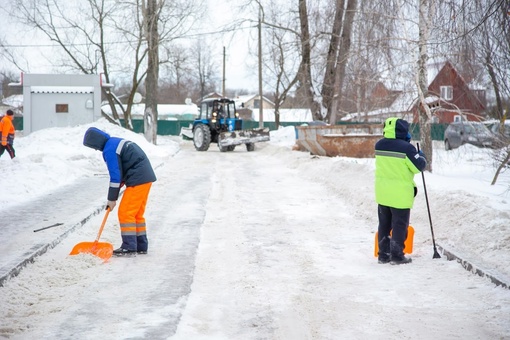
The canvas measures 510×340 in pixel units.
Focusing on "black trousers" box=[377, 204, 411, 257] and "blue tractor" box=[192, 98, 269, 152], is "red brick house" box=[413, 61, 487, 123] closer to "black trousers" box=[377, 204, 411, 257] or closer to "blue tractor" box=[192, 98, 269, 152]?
"black trousers" box=[377, 204, 411, 257]

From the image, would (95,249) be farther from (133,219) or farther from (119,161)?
(119,161)

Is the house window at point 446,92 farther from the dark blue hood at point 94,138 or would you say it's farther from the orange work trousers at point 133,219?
the dark blue hood at point 94,138

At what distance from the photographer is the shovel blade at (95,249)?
7.00m

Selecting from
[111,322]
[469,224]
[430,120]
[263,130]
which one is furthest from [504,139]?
[263,130]

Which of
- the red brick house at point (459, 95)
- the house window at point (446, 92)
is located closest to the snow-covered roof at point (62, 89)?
the house window at point (446, 92)

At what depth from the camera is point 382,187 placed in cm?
701

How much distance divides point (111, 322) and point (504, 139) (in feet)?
28.4

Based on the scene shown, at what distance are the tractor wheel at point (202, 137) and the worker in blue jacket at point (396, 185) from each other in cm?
2270

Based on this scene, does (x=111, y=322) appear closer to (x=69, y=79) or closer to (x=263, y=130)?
(x=263, y=130)

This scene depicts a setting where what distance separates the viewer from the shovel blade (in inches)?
276

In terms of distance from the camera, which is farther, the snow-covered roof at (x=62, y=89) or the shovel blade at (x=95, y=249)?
the snow-covered roof at (x=62, y=89)

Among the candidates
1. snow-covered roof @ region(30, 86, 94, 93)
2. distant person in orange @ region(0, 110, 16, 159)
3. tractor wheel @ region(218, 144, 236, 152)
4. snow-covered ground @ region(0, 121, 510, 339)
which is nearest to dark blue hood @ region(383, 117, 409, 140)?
snow-covered ground @ region(0, 121, 510, 339)

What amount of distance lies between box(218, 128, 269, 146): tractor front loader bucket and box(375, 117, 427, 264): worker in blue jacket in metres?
21.0

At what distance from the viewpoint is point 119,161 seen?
721cm
